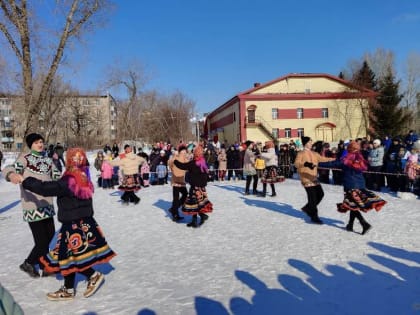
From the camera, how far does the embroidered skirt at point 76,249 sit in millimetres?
4203

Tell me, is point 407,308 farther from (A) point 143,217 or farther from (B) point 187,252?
(A) point 143,217

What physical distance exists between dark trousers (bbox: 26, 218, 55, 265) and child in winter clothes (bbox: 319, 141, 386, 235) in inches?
203

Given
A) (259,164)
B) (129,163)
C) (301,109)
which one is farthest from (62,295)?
(301,109)

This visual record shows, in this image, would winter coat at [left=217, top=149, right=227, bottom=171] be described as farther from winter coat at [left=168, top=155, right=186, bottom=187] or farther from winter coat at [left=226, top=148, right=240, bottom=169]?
winter coat at [left=168, top=155, right=186, bottom=187]

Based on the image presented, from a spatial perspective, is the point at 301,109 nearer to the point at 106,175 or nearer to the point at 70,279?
the point at 106,175

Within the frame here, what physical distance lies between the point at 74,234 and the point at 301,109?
4178 cm

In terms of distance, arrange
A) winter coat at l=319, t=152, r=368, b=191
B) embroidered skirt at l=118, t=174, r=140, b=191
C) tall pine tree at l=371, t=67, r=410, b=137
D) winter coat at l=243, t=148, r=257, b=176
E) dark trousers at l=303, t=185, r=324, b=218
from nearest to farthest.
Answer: winter coat at l=319, t=152, r=368, b=191 < dark trousers at l=303, t=185, r=324, b=218 < embroidered skirt at l=118, t=174, r=140, b=191 < winter coat at l=243, t=148, r=257, b=176 < tall pine tree at l=371, t=67, r=410, b=137

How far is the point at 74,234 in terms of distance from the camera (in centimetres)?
422

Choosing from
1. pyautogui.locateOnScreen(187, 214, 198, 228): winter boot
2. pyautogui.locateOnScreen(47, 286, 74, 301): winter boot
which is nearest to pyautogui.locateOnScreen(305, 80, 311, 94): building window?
pyautogui.locateOnScreen(187, 214, 198, 228): winter boot

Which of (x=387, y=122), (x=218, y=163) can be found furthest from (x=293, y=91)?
(x=218, y=163)

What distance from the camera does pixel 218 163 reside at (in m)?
17.2

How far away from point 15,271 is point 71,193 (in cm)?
230

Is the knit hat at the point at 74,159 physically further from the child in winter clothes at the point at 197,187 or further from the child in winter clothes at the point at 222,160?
the child in winter clothes at the point at 222,160

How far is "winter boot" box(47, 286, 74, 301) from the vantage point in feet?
14.1
